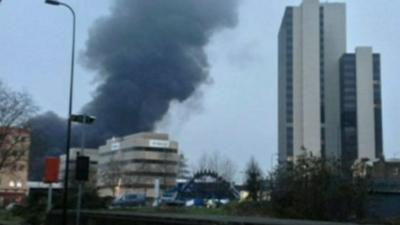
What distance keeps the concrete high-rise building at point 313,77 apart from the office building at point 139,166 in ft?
111

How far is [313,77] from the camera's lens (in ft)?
528

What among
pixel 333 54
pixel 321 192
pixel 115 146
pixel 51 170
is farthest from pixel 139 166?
pixel 321 192

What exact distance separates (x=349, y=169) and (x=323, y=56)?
145687mm

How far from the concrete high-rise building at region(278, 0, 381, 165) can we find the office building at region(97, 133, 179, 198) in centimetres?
3371

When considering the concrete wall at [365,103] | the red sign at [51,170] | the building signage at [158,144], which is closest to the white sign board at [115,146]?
the building signage at [158,144]

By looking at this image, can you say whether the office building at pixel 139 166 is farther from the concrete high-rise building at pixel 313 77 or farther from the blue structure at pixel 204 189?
the blue structure at pixel 204 189

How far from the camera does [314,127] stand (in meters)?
157

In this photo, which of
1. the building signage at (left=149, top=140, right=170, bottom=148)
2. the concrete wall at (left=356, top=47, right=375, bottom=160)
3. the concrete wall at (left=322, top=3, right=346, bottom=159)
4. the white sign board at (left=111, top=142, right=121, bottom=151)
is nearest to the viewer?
the white sign board at (left=111, top=142, right=121, bottom=151)

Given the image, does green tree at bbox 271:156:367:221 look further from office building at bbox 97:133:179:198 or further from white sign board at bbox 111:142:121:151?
office building at bbox 97:133:179:198

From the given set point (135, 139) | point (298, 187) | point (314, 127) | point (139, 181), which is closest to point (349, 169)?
point (298, 187)

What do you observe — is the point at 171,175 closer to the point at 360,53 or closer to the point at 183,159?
the point at 183,159

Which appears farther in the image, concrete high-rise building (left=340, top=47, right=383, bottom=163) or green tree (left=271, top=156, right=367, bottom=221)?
concrete high-rise building (left=340, top=47, right=383, bottom=163)

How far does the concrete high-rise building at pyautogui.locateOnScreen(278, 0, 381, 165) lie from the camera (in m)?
159

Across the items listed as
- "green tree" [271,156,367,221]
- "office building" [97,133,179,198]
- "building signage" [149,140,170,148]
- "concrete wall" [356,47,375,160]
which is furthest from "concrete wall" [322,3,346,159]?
"green tree" [271,156,367,221]
